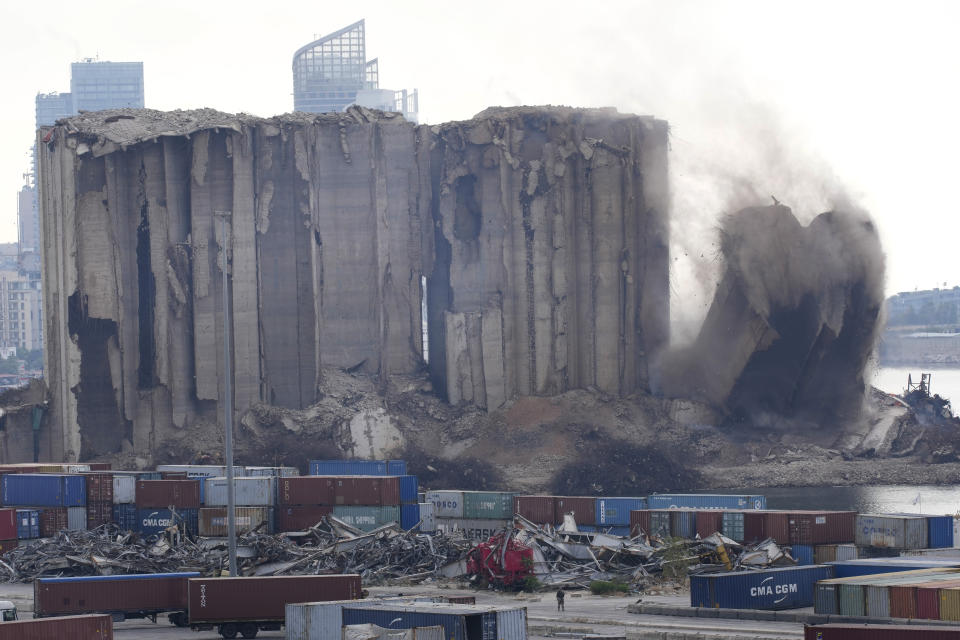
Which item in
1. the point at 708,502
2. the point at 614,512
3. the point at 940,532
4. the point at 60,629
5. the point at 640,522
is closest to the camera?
the point at 60,629

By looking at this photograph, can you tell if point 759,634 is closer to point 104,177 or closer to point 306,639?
point 306,639

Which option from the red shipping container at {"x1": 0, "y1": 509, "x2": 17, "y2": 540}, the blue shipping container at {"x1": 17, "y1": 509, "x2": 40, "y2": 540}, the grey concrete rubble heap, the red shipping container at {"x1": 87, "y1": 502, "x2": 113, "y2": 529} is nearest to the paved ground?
the red shipping container at {"x1": 0, "y1": 509, "x2": 17, "y2": 540}

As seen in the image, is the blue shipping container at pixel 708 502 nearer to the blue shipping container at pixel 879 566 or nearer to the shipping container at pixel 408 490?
the shipping container at pixel 408 490

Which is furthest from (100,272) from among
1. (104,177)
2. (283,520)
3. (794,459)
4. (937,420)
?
(937,420)

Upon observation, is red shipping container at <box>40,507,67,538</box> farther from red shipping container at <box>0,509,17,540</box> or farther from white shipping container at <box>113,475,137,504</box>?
white shipping container at <box>113,475,137,504</box>

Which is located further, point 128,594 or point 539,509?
point 539,509

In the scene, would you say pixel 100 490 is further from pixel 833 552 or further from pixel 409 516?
pixel 833 552

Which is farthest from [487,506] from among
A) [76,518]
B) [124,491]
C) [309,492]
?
[76,518]

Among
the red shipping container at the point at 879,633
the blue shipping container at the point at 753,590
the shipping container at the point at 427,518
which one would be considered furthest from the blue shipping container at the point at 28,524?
the red shipping container at the point at 879,633
